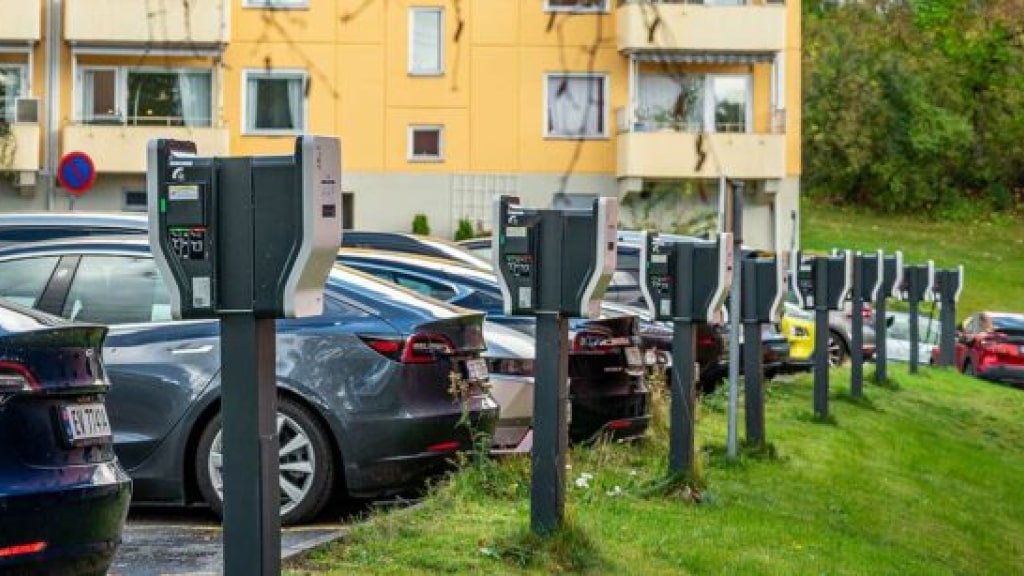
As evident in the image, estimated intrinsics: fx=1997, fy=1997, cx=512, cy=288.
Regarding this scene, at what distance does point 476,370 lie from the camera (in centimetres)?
1104

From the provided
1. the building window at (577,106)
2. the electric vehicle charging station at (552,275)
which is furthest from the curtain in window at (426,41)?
the electric vehicle charging station at (552,275)

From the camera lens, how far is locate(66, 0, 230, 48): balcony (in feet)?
132

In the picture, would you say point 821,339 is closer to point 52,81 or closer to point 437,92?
point 437,92

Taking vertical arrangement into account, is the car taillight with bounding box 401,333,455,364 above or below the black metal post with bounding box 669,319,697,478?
above

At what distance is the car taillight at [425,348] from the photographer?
417 inches

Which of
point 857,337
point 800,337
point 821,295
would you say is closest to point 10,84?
point 800,337

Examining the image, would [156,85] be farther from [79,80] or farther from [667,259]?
[667,259]

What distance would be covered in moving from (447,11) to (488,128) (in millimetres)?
2588

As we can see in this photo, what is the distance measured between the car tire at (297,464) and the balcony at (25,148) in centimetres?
3035

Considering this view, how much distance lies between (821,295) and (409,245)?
4.84 m

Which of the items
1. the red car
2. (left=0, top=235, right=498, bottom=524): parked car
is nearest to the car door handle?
(left=0, top=235, right=498, bottom=524): parked car

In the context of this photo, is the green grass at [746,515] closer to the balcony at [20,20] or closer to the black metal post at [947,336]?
the black metal post at [947,336]

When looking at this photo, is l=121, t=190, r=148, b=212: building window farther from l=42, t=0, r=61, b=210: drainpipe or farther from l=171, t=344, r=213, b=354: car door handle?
l=171, t=344, r=213, b=354: car door handle

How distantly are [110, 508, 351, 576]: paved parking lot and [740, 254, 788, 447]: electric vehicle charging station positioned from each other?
588cm
